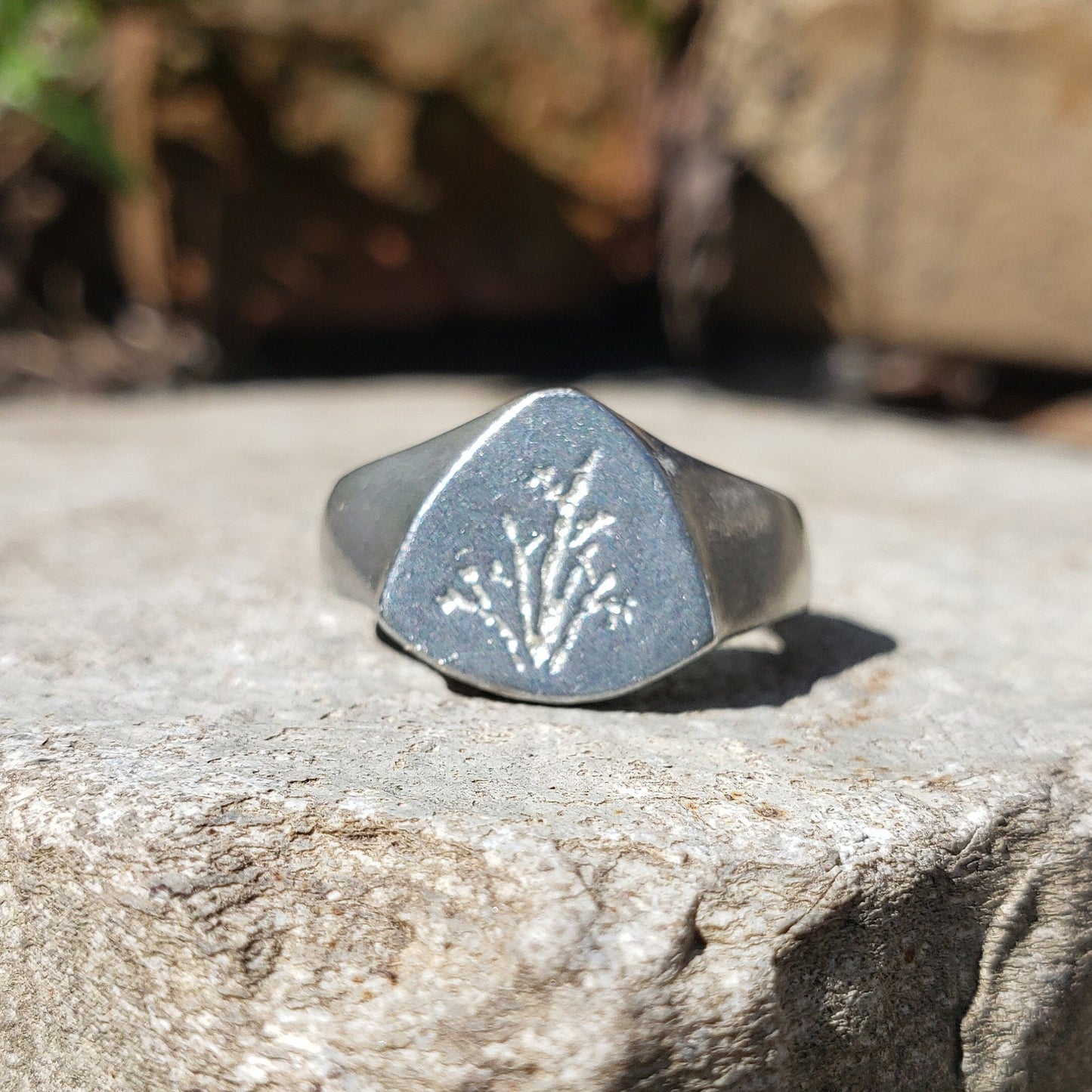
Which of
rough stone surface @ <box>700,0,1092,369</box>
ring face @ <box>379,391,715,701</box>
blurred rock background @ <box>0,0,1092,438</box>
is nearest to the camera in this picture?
ring face @ <box>379,391,715,701</box>

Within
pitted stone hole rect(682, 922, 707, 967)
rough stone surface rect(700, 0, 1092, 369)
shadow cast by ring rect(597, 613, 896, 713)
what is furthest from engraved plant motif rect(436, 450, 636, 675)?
rough stone surface rect(700, 0, 1092, 369)

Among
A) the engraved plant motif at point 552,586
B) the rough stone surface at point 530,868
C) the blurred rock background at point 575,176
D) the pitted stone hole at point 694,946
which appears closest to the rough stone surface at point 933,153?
the blurred rock background at point 575,176

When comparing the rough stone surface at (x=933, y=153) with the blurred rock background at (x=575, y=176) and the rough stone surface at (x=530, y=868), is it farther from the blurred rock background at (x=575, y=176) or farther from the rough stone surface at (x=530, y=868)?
the rough stone surface at (x=530, y=868)

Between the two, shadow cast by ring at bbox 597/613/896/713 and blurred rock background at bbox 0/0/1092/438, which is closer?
shadow cast by ring at bbox 597/613/896/713

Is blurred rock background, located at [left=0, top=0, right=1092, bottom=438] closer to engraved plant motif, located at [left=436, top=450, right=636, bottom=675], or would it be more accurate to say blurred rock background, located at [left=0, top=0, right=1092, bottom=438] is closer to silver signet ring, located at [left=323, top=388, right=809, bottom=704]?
silver signet ring, located at [left=323, top=388, right=809, bottom=704]

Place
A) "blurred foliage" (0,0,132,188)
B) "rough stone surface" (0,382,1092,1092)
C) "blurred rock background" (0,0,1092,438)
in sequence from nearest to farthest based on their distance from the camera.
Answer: "rough stone surface" (0,382,1092,1092)
"blurred rock background" (0,0,1092,438)
"blurred foliage" (0,0,132,188)

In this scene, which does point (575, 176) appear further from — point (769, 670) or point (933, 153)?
point (769, 670)

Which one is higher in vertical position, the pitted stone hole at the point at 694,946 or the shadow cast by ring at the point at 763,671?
the shadow cast by ring at the point at 763,671

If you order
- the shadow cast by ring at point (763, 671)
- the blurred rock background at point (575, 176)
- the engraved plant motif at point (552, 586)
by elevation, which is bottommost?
the shadow cast by ring at point (763, 671)

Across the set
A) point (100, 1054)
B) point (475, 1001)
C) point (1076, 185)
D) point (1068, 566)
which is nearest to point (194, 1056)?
point (100, 1054)
